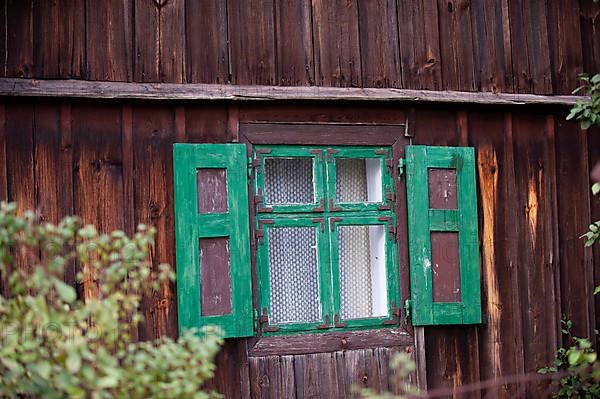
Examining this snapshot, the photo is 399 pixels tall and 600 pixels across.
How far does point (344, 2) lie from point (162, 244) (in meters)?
1.99

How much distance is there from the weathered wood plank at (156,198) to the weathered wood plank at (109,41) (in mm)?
266

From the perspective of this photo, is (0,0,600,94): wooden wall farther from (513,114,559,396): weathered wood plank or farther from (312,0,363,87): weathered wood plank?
(513,114,559,396): weathered wood plank

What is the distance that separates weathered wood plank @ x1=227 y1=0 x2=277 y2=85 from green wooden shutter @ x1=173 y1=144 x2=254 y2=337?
19.1 inches

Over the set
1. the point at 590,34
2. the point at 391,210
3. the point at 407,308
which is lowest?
the point at 407,308

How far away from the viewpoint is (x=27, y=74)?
17.9 feet

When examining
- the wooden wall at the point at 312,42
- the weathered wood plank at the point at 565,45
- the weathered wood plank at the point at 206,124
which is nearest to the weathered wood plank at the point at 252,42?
the wooden wall at the point at 312,42

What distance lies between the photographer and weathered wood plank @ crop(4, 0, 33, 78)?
546 cm

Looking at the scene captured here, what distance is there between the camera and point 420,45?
635cm

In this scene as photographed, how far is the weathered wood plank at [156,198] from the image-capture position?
18.5 ft

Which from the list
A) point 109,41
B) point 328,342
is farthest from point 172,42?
point 328,342

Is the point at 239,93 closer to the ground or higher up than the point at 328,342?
higher up

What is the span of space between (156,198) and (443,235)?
1.90 m

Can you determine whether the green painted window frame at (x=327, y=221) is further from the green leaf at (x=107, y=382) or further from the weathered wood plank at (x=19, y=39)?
the green leaf at (x=107, y=382)

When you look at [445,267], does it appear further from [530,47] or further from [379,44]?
[530,47]
